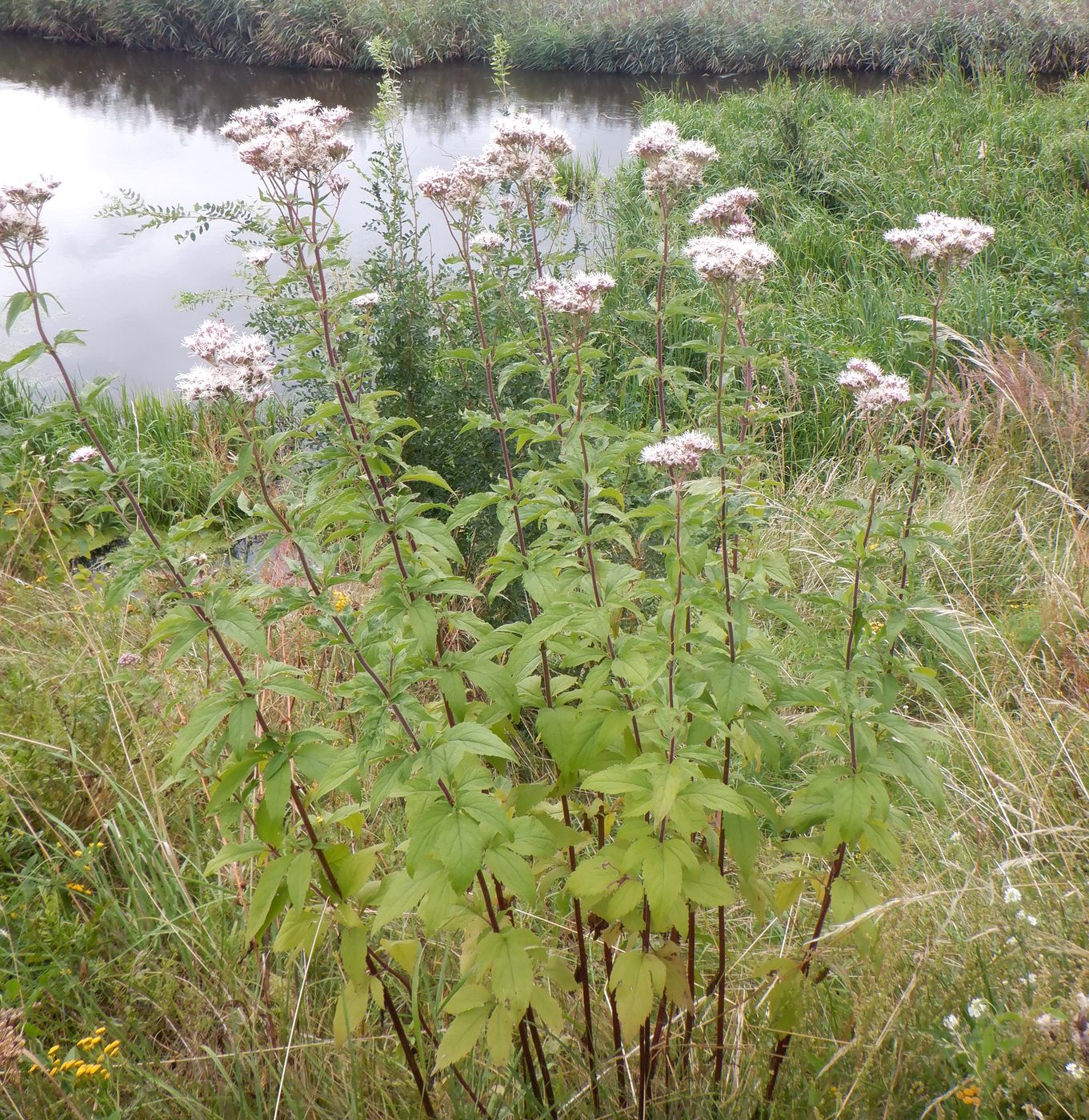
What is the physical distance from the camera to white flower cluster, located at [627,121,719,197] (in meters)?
2.21

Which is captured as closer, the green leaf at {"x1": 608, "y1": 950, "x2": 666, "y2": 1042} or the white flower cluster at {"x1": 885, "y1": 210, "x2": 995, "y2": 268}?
the green leaf at {"x1": 608, "y1": 950, "x2": 666, "y2": 1042}

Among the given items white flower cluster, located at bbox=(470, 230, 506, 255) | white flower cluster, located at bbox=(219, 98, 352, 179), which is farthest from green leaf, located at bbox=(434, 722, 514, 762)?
white flower cluster, located at bbox=(470, 230, 506, 255)

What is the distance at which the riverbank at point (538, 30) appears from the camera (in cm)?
1588

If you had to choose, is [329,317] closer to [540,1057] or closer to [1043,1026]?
[540,1057]

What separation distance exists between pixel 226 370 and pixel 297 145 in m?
0.64

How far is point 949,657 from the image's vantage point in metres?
3.77

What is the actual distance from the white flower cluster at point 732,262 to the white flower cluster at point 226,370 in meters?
0.96

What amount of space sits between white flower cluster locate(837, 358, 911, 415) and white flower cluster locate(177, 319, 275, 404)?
4.09 ft

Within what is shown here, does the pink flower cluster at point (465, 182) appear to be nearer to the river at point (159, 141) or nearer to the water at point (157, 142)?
the river at point (159, 141)

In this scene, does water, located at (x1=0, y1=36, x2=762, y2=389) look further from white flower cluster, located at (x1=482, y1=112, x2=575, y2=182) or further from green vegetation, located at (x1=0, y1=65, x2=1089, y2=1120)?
green vegetation, located at (x1=0, y1=65, x2=1089, y2=1120)

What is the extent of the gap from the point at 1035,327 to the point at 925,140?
3.57 meters

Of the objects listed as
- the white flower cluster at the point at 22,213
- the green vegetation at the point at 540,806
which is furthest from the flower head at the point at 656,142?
the white flower cluster at the point at 22,213

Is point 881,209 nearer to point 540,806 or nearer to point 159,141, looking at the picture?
point 540,806

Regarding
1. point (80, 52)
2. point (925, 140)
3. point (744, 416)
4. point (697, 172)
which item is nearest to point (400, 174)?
point (697, 172)
